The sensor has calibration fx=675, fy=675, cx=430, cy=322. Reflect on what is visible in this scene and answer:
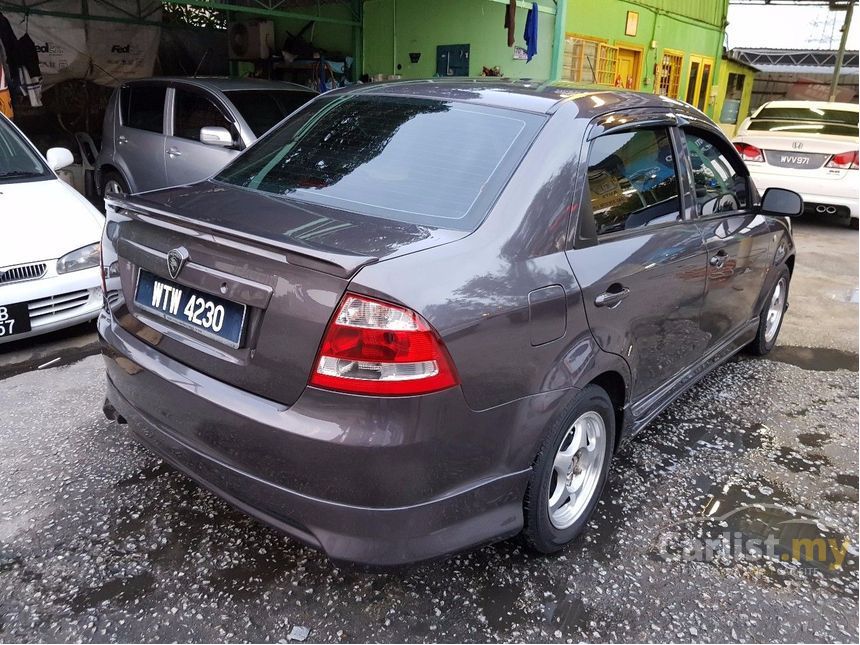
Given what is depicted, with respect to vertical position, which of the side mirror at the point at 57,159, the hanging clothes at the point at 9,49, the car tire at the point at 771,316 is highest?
the hanging clothes at the point at 9,49

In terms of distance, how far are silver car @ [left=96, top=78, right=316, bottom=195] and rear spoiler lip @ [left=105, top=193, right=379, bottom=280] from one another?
4111 mm

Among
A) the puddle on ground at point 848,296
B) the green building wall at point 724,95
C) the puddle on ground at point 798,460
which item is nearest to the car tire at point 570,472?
the puddle on ground at point 798,460

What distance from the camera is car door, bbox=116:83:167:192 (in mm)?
6945

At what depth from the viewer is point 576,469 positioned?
2.64 meters

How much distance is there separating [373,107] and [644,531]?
2112 mm

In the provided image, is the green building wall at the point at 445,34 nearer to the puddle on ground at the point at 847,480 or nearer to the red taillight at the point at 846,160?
the red taillight at the point at 846,160

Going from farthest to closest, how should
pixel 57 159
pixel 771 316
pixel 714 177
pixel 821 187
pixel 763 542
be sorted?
pixel 821 187
pixel 57 159
pixel 771 316
pixel 714 177
pixel 763 542

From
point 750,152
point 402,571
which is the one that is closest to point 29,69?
point 750,152

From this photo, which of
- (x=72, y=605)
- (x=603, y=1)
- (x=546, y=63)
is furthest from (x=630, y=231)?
(x=603, y=1)

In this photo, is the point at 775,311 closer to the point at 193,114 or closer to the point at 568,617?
the point at 568,617

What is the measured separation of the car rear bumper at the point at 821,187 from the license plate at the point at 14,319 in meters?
8.17

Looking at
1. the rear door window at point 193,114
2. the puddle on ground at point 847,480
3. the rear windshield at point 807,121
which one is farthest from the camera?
the rear windshield at point 807,121

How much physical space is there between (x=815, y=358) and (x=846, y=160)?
5092 mm

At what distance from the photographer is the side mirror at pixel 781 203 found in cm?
367
